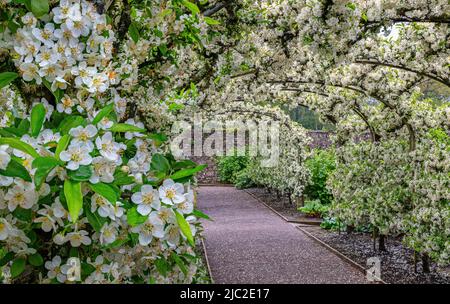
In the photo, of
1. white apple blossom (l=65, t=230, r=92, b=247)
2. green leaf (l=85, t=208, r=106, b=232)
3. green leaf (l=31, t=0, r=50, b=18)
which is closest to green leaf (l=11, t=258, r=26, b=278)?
white apple blossom (l=65, t=230, r=92, b=247)

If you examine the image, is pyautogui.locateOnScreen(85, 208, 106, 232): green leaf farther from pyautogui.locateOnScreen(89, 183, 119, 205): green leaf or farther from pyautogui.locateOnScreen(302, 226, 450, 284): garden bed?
pyautogui.locateOnScreen(302, 226, 450, 284): garden bed

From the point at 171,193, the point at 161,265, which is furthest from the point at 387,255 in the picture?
the point at 171,193

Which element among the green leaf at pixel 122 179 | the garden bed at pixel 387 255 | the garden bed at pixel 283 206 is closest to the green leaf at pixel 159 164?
the green leaf at pixel 122 179

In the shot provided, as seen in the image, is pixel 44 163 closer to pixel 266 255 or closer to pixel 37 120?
pixel 37 120

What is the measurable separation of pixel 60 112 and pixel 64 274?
1.65ft

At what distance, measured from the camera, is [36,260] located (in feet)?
3.96

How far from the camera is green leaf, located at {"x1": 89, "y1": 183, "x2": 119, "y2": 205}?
1.03m

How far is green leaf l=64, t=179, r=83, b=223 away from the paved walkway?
5.75 meters

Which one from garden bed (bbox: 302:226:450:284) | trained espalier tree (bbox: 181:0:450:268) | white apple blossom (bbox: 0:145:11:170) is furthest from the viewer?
garden bed (bbox: 302:226:450:284)

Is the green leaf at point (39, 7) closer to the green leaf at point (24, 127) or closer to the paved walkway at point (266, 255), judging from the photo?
the green leaf at point (24, 127)

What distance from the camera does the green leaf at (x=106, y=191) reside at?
40.5 inches

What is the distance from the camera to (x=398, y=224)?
6785mm

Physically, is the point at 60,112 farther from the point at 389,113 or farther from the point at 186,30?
the point at 389,113

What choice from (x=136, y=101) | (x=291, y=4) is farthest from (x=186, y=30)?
(x=291, y=4)
